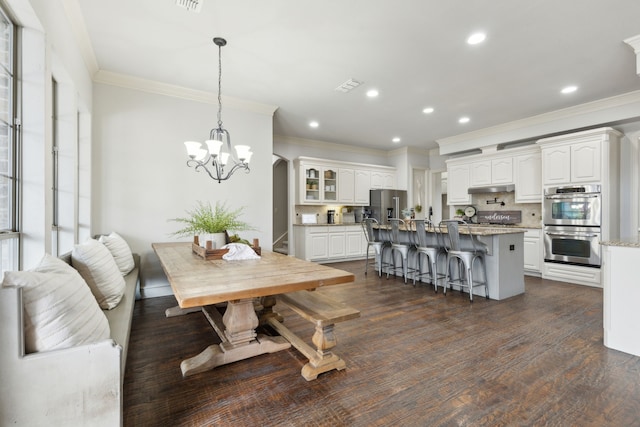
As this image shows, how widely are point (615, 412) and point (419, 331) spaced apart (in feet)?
4.42

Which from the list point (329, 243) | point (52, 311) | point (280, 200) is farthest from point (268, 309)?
point (280, 200)

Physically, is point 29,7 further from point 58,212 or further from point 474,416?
point 474,416

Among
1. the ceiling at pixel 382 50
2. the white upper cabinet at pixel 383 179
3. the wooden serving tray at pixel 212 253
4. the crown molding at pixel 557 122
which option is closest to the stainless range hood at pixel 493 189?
the crown molding at pixel 557 122

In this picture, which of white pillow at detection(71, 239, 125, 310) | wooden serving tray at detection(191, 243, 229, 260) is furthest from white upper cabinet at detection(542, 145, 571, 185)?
white pillow at detection(71, 239, 125, 310)

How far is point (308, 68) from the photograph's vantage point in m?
3.54

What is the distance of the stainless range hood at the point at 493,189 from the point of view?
18.7ft

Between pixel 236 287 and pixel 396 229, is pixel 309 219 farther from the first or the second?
pixel 236 287

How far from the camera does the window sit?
1.80 m

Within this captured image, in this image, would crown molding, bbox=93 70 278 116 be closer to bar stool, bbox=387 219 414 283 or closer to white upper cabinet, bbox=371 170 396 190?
bar stool, bbox=387 219 414 283

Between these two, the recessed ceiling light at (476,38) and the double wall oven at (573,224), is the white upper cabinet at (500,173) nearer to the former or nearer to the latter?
the double wall oven at (573,224)

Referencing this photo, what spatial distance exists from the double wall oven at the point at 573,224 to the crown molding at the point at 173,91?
483 centimetres

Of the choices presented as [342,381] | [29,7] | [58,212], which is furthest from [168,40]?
[342,381]

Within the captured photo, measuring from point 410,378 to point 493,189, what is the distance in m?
5.08

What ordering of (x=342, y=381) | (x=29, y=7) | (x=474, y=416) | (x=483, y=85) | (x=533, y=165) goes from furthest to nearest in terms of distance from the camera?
(x=533, y=165) → (x=483, y=85) → (x=342, y=381) → (x=29, y=7) → (x=474, y=416)
